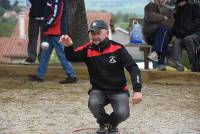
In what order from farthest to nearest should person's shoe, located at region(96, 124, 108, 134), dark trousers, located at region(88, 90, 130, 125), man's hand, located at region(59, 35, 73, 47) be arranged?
person's shoe, located at region(96, 124, 108, 134)
dark trousers, located at region(88, 90, 130, 125)
man's hand, located at region(59, 35, 73, 47)

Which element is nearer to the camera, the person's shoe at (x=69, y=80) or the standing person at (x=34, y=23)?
the person's shoe at (x=69, y=80)

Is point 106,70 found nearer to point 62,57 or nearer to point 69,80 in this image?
point 62,57

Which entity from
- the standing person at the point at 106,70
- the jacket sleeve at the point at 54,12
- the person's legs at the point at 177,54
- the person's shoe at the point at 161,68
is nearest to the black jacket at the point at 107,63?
the standing person at the point at 106,70

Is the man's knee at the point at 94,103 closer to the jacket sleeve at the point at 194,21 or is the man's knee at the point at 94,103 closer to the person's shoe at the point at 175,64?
the person's shoe at the point at 175,64

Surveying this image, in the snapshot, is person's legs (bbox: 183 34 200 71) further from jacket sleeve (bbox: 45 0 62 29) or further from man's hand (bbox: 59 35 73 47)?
man's hand (bbox: 59 35 73 47)

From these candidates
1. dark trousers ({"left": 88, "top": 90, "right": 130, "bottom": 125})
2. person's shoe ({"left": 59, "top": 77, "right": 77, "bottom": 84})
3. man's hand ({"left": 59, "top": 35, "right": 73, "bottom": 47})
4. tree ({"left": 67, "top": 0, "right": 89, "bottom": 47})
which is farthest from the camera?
tree ({"left": 67, "top": 0, "right": 89, "bottom": 47})

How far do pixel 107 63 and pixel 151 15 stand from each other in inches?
170

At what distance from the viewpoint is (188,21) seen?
1046 cm

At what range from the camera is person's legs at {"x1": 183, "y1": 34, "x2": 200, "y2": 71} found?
33.4ft

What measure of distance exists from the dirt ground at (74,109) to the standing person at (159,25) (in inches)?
28.6

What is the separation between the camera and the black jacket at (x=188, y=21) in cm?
1044

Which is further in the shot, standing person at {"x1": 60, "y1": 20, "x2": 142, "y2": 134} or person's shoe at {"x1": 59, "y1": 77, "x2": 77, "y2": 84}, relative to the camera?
person's shoe at {"x1": 59, "y1": 77, "x2": 77, "y2": 84}

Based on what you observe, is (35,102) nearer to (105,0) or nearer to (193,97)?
(193,97)

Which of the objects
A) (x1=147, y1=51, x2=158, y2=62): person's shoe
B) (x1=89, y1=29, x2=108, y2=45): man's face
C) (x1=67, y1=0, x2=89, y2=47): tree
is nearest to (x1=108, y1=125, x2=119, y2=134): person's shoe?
(x1=89, y1=29, x2=108, y2=45): man's face
